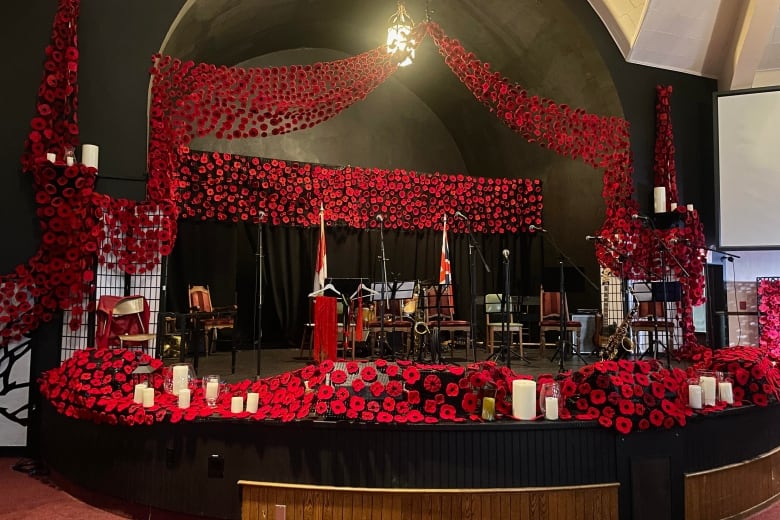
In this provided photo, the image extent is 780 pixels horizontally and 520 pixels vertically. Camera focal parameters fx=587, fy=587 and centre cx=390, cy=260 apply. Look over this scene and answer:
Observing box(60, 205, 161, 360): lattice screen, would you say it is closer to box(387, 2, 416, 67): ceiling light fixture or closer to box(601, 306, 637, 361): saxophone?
box(387, 2, 416, 67): ceiling light fixture

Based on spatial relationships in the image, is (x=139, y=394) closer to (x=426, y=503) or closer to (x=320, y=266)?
(x=426, y=503)

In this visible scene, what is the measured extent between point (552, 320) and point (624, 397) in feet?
14.0

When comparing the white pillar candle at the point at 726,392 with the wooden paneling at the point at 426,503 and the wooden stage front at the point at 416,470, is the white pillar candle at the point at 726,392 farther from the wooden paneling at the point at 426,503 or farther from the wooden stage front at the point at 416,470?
the wooden paneling at the point at 426,503

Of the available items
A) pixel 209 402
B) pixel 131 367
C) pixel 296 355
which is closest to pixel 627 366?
pixel 209 402

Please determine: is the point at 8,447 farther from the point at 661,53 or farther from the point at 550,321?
the point at 661,53

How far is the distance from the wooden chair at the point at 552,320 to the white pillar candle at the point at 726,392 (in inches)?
119

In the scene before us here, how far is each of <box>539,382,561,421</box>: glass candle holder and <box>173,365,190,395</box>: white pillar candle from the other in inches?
91.6

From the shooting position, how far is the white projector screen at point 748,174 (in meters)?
7.99

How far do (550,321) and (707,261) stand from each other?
2586mm

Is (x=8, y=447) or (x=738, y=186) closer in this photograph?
(x=8, y=447)

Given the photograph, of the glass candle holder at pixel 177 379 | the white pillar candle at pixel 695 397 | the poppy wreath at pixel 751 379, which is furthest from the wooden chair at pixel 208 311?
the poppy wreath at pixel 751 379

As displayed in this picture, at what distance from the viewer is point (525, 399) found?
3.43 m

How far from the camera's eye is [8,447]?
487cm

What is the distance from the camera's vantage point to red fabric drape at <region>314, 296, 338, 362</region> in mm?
5787
